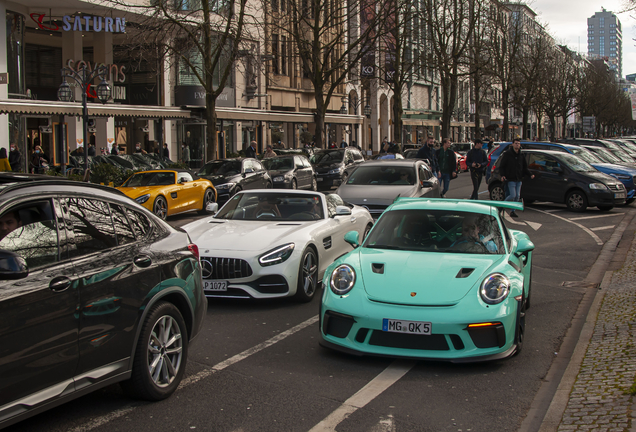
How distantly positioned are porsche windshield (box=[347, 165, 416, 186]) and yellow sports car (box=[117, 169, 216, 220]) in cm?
515

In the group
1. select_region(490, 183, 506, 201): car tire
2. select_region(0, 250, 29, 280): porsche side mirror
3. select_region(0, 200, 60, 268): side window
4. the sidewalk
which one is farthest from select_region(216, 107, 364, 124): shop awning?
select_region(0, 250, 29, 280): porsche side mirror

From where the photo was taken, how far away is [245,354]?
19.8ft

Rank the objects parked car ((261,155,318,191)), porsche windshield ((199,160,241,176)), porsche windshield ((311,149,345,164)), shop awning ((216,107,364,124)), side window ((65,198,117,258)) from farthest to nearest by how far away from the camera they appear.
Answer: shop awning ((216,107,364,124)) < porsche windshield ((311,149,345,164)) < parked car ((261,155,318,191)) < porsche windshield ((199,160,241,176)) < side window ((65,198,117,258))

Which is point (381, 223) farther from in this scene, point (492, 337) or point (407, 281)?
point (492, 337)

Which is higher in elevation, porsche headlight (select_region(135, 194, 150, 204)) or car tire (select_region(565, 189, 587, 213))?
porsche headlight (select_region(135, 194, 150, 204))

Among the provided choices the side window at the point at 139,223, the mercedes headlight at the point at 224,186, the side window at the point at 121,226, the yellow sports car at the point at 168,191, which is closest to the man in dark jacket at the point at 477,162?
Result: the mercedes headlight at the point at 224,186

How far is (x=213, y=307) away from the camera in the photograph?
26.0 feet

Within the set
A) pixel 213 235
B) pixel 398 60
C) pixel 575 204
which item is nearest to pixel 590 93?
pixel 398 60

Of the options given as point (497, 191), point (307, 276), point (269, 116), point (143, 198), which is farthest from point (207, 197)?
point (269, 116)

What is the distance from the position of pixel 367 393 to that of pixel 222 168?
18235mm

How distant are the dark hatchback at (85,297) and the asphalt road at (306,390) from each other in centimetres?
31

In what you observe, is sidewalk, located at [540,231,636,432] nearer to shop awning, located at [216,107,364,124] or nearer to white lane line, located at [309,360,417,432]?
white lane line, located at [309,360,417,432]

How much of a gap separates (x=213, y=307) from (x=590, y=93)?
86.0 meters

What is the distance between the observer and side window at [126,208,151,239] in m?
4.86
